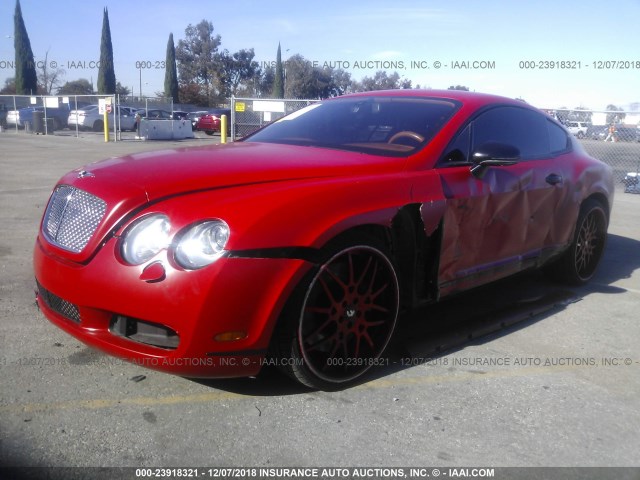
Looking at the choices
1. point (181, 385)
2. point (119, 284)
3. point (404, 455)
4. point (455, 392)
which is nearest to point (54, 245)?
point (119, 284)

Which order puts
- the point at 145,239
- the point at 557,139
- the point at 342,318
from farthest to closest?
1. the point at 557,139
2. the point at 342,318
3. the point at 145,239

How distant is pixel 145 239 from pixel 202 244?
283 mm

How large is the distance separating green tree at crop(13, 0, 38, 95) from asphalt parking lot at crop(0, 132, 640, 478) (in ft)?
146

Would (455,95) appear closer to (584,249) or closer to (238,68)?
(584,249)

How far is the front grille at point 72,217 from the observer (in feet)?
9.53

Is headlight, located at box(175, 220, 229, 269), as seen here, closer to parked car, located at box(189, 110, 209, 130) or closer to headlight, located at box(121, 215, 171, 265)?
headlight, located at box(121, 215, 171, 265)

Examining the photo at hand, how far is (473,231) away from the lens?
3789 millimetres

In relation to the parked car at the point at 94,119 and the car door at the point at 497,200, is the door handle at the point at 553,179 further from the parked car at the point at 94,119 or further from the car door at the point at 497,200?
the parked car at the point at 94,119

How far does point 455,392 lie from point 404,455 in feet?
2.38

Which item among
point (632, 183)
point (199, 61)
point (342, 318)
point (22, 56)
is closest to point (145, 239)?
point (342, 318)

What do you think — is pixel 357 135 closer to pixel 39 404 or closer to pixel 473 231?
pixel 473 231

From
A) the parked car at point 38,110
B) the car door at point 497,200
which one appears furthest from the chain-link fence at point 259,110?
the parked car at point 38,110

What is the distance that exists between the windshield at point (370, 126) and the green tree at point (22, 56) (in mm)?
44835

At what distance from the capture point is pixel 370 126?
13.3 feet
